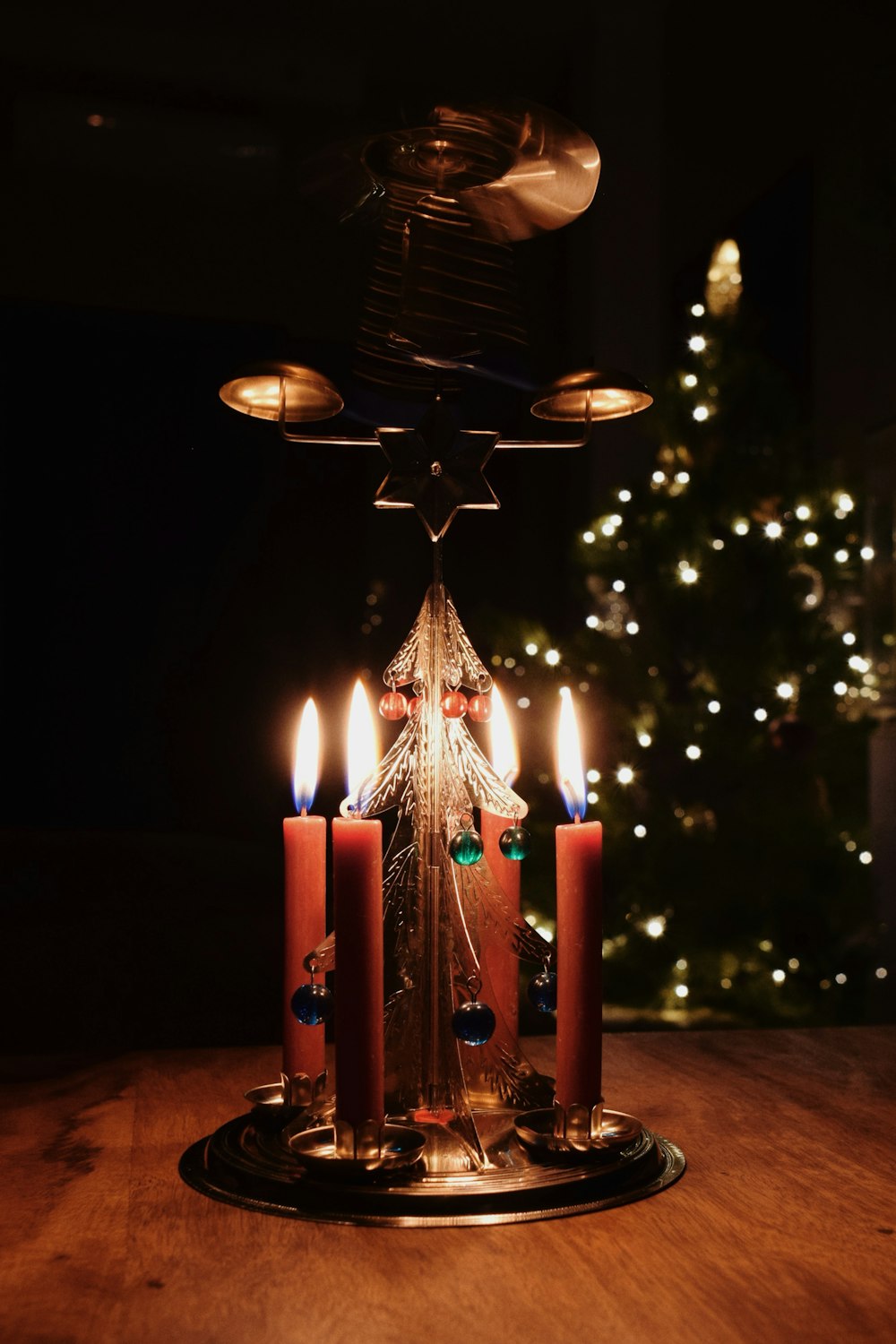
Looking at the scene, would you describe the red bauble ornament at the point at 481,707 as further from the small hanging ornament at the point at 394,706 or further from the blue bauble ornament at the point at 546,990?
the blue bauble ornament at the point at 546,990

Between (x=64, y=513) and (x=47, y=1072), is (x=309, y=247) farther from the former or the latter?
(x=47, y=1072)

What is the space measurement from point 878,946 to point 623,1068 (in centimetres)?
242

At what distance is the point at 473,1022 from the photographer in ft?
2.19

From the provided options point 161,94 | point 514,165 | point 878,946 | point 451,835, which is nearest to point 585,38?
point 161,94

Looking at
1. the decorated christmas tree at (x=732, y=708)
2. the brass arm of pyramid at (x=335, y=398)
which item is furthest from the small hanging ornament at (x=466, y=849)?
the decorated christmas tree at (x=732, y=708)

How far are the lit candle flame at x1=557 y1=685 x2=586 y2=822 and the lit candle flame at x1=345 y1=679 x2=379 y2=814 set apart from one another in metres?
0.13

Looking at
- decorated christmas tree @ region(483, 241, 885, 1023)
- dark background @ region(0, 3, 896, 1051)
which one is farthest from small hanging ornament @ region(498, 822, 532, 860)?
decorated christmas tree @ region(483, 241, 885, 1023)

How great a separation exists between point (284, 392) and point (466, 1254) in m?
0.53

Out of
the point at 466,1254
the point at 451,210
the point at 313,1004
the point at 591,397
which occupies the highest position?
the point at 451,210

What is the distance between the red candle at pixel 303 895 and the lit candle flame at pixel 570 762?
0.17 m

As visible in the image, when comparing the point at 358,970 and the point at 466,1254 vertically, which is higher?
the point at 358,970

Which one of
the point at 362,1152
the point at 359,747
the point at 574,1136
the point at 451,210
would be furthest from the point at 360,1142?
the point at 451,210

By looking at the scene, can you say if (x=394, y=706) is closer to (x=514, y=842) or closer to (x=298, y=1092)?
(x=514, y=842)

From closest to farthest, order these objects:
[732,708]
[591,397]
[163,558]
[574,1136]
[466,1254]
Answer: [466,1254], [574,1136], [591,397], [163,558], [732,708]
